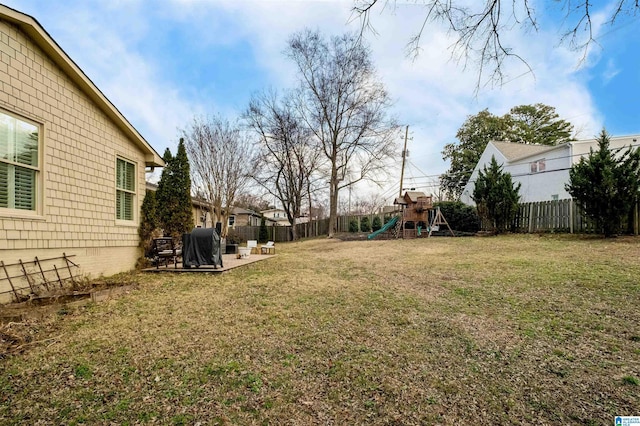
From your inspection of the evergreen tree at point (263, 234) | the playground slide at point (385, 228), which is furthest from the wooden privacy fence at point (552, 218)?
the evergreen tree at point (263, 234)

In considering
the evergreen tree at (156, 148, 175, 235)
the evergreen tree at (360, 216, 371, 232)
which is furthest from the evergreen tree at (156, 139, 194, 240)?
the evergreen tree at (360, 216, 371, 232)

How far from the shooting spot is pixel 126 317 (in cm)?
459

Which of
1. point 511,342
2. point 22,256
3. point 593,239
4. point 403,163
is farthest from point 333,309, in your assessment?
point 403,163

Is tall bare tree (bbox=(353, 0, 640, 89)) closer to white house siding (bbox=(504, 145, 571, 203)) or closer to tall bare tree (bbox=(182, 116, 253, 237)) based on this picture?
white house siding (bbox=(504, 145, 571, 203))

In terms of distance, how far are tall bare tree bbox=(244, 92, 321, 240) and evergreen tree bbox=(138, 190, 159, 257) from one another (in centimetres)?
1509

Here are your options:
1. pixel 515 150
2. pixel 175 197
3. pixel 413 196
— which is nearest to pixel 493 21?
pixel 175 197

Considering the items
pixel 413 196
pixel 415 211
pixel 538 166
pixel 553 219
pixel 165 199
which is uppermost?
pixel 538 166

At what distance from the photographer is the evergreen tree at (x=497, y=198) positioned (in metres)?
14.3

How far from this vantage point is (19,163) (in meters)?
5.16

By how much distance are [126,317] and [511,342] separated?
5.20 meters

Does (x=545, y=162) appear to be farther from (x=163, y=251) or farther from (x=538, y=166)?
(x=163, y=251)

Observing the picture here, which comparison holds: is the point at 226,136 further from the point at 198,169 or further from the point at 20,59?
the point at 20,59

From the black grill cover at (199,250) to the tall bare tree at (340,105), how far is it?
14.6 metres

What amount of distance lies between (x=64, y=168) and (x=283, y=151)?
20.1m
